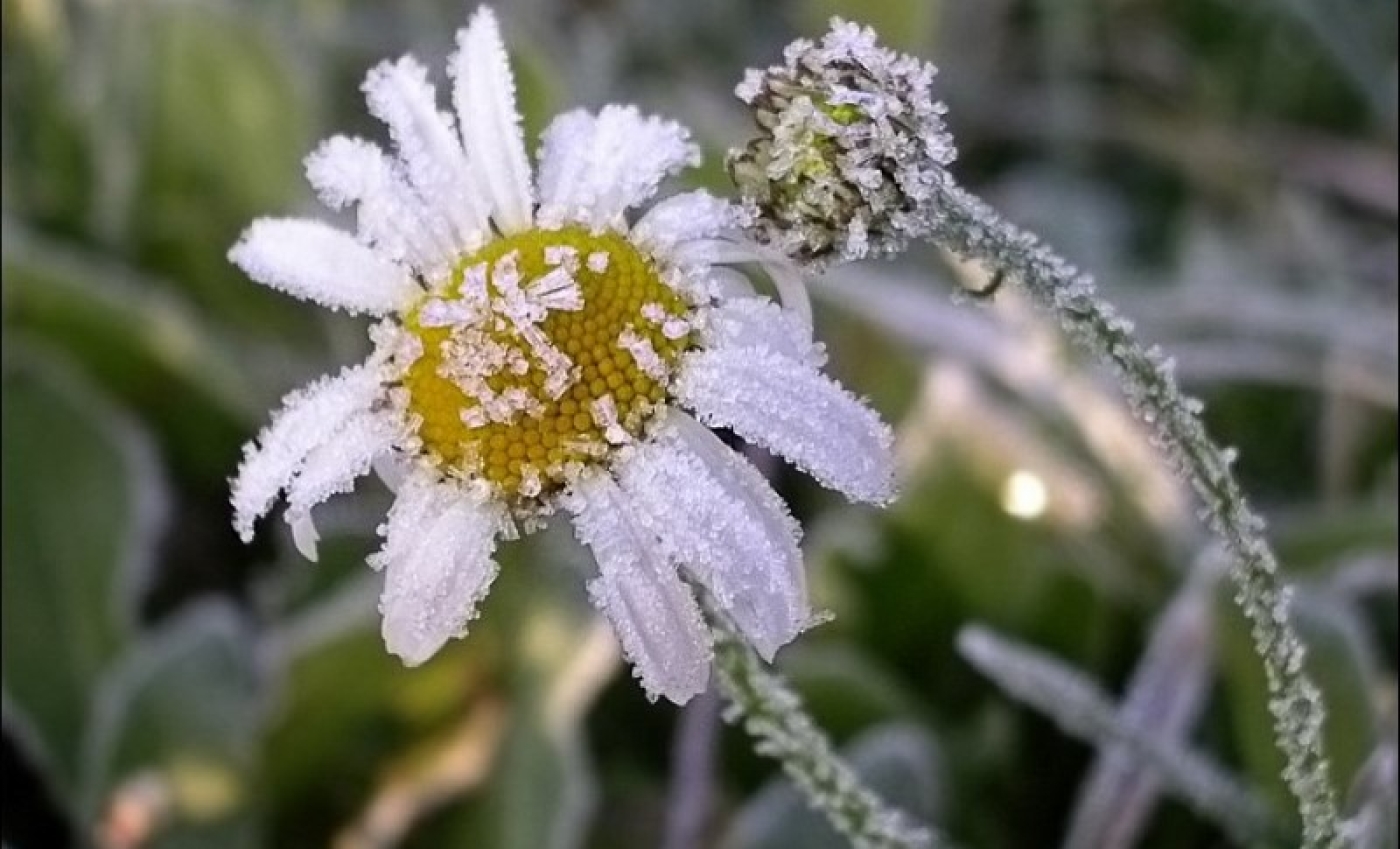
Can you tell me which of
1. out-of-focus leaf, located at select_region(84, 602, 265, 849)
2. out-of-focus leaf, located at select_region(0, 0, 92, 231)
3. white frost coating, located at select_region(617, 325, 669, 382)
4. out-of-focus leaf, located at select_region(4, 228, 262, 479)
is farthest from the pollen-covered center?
out-of-focus leaf, located at select_region(0, 0, 92, 231)

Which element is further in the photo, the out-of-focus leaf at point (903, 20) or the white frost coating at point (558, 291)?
the out-of-focus leaf at point (903, 20)

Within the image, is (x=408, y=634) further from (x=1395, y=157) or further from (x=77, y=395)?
(x=1395, y=157)

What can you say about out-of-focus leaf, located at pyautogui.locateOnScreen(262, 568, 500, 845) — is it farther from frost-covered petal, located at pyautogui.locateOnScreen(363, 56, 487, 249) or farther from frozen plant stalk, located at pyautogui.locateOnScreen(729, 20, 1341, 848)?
frozen plant stalk, located at pyautogui.locateOnScreen(729, 20, 1341, 848)

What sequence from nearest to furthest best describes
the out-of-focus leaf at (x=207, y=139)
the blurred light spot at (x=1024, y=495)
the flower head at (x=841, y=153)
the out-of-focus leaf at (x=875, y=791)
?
the flower head at (x=841, y=153) → the out-of-focus leaf at (x=875, y=791) → the blurred light spot at (x=1024, y=495) → the out-of-focus leaf at (x=207, y=139)

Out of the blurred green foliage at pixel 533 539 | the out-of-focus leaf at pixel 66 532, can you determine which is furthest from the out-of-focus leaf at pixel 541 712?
the out-of-focus leaf at pixel 66 532

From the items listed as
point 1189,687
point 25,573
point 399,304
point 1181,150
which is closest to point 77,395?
point 25,573

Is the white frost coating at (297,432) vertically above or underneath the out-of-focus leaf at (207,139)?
underneath

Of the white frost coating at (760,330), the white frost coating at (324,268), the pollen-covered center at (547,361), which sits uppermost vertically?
the white frost coating at (324,268)

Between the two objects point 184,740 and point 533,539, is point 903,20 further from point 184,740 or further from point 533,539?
point 184,740

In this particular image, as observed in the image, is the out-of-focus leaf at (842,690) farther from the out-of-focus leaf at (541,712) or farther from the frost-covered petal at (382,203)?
the frost-covered petal at (382,203)
